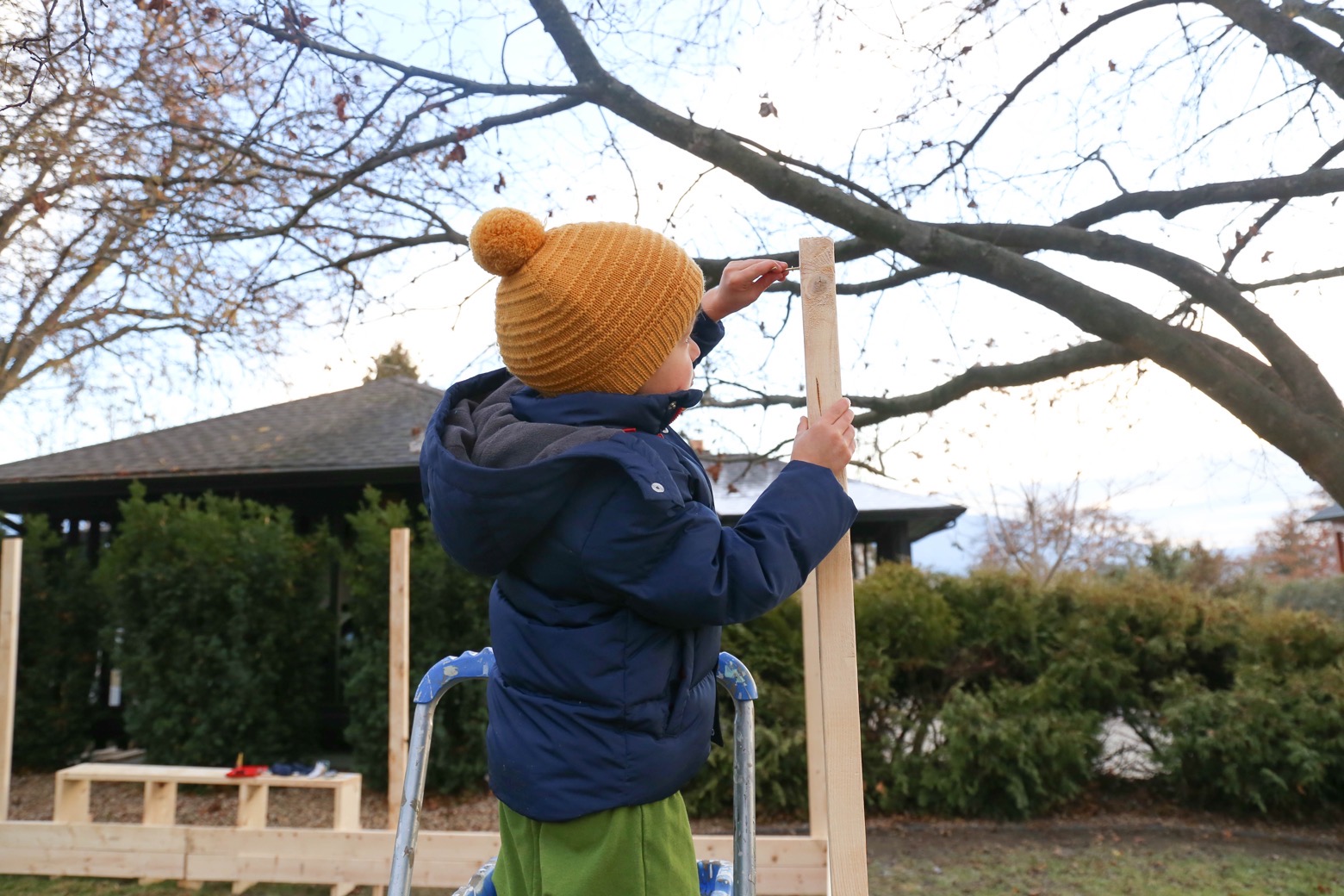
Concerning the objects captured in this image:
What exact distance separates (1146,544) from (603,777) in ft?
65.1

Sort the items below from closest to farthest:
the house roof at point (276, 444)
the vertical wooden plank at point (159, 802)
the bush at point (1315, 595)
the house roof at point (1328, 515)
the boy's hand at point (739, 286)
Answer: the boy's hand at point (739, 286), the vertical wooden plank at point (159, 802), the house roof at point (276, 444), the bush at point (1315, 595), the house roof at point (1328, 515)

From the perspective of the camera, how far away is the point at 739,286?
75.4 inches

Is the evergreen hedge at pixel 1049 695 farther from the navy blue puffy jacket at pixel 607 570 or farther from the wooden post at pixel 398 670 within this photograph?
the navy blue puffy jacket at pixel 607 570

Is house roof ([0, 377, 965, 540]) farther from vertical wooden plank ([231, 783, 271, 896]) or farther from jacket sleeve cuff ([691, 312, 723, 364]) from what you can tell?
jacket sleeve cuff ([691, 312, 723, 364])

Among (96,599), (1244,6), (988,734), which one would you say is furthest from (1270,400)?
(96,599)

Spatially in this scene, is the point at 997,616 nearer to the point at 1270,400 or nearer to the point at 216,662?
the point at 1270,400

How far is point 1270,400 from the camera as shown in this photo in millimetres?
3943

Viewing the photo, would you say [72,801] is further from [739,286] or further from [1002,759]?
[1002,759]

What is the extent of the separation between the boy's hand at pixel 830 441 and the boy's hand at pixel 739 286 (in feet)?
1.37

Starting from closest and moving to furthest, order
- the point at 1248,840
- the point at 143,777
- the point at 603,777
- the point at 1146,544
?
the point at 603,777 < the point at 143,777 < the point at 1248,840 < the point at 1146,544

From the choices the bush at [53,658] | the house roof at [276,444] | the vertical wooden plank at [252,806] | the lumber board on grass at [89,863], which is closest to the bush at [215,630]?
the bush at [53,658]

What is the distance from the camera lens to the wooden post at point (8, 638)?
5625mm

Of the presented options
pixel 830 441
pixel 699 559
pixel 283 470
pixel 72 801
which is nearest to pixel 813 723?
pixel 830 441

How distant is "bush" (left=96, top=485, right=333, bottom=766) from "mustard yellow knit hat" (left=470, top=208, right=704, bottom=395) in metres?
6.90
